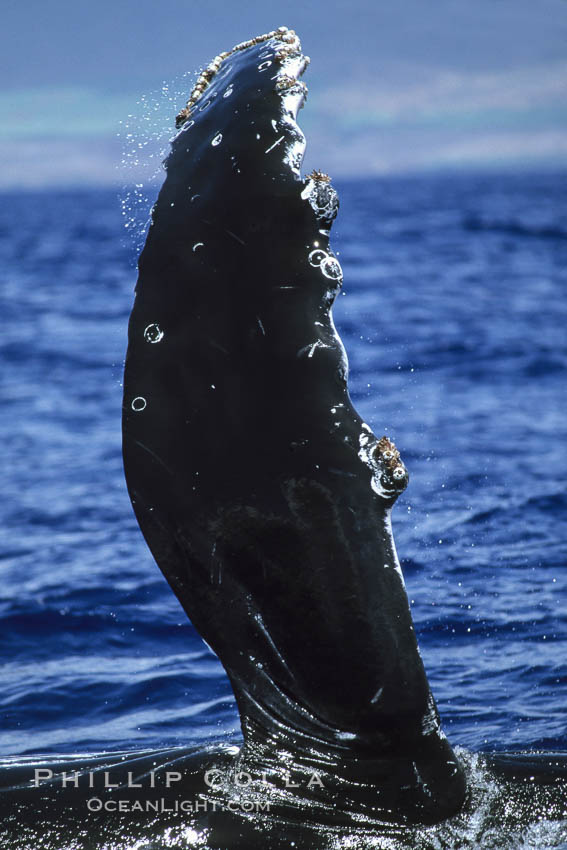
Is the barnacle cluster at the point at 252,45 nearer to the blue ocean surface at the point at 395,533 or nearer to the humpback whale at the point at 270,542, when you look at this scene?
the humpback whale at the point at 270,542

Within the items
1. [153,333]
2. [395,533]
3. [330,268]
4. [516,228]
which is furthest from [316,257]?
[516,228]

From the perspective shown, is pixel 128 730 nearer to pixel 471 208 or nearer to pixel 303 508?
pixel 303 508

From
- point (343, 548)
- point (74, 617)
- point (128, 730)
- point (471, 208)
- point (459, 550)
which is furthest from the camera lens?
point (471, 208)

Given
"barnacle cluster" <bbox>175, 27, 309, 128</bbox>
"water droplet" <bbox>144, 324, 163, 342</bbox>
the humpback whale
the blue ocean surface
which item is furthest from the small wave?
"water droplet" <bbox>144, 324, 163, 342</bbox>

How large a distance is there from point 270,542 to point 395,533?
687cm

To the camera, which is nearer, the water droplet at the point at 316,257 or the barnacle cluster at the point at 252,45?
the water droplet at the point at 316,257

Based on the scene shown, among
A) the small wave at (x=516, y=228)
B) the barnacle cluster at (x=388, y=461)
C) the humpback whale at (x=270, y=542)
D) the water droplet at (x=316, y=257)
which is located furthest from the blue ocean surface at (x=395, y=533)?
the small wave at (x=516, y=228)

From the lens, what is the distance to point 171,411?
4.89m

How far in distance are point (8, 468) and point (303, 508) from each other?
39.0 feet

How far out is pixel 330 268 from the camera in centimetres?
479

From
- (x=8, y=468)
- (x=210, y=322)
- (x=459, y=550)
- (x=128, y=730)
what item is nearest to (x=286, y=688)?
(x=210, y=322)

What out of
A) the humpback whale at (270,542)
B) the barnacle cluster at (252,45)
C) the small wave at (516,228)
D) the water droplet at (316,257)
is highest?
the small wave at (516,228)

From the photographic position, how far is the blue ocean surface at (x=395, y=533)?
791 cm

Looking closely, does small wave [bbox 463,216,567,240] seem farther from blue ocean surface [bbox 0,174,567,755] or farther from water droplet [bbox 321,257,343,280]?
water droplet [bbox 321,257,343,280]
